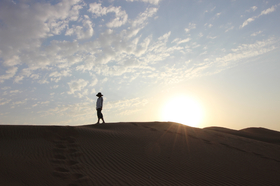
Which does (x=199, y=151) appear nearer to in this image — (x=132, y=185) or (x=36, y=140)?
(x=132, y=185)

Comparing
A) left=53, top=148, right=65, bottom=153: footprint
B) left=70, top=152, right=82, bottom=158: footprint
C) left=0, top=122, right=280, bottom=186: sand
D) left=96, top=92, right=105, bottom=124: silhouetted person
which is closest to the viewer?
left=0, top=122, right=280, bottom=186: sand

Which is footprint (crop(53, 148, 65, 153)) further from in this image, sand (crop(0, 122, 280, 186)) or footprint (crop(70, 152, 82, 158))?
footprint (crop(70, 152, 82, 158))

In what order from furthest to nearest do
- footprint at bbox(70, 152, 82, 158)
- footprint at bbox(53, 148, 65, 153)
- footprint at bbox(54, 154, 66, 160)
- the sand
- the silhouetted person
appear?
the silhouetted person, footprint at bbox(53, 148, 65, 153), footprint at bbox(70, 152, 82, 158), footprint at bbox(54, 154, 66, 160), the sand

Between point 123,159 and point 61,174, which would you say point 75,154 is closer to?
point 61,174

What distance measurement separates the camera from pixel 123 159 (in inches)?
249

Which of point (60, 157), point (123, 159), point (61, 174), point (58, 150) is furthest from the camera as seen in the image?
point (58, 150)

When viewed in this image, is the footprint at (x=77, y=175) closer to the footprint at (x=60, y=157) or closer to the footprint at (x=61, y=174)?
the footprint at (x=61, y=174)

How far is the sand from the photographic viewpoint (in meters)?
4.86

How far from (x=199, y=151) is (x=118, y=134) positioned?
387 centimetres

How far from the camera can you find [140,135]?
30.6ft

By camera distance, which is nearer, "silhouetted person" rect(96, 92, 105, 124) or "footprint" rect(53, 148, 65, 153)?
"footprint" rect(53, 148, 65, 153)

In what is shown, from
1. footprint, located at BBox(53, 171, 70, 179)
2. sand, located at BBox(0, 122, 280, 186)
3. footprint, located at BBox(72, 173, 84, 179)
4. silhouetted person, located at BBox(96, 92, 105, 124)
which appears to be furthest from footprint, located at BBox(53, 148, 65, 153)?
silhouetted person, located at BBox(96, 92, 105, 124)

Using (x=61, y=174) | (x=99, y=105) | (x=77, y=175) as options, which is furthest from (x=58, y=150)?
(x=99, y=105)

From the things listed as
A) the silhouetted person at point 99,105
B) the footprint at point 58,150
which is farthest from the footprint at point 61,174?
the silhouetted person at point 99,105
